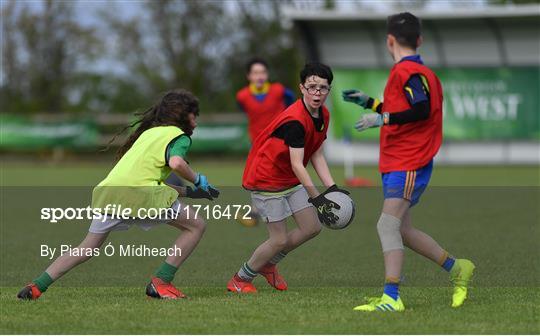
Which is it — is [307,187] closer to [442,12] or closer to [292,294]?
[292,294]

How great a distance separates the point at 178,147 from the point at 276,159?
764 millimetres

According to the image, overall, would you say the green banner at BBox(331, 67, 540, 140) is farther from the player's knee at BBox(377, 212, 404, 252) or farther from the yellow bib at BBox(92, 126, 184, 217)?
the player's knee at BBox(377, 212, 404, 252)

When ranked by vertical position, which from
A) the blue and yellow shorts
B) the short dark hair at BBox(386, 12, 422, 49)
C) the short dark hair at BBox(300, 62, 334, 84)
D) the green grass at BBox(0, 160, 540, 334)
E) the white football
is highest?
the short dark hair at BBox(386, 12, 422, 49)

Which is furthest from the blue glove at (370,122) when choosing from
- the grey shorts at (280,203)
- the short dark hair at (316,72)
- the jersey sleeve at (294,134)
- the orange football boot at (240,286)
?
the orange football boot at (240,286)

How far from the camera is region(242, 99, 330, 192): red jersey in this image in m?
7.84

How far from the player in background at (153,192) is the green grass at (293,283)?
217 millimetres

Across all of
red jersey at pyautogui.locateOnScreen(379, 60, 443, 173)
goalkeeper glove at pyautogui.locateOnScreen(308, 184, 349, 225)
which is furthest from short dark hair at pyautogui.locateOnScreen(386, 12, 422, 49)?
goalkeeper glove at pyautogui.locateOnScreen(308, 184, 349, 225)

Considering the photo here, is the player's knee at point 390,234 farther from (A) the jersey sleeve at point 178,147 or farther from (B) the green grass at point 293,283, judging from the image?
(A) the jersey sleeve at point 178,147

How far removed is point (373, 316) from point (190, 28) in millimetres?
42800

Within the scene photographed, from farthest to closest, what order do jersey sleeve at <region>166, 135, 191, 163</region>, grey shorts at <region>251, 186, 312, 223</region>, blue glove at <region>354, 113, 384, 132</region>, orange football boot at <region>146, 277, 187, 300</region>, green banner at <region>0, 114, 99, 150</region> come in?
1. green banner at <region>0, 114, 99, 150</region>
2. grey shorts at <region>251, 186, 312, 223</region>
3. orange football boot at <region>146, 277, 187, 300</region>
4. jersey sleeve at <region>166, 135, 191, 163</region>
5. blue glove at <region>354, 113, 384, 132</region>

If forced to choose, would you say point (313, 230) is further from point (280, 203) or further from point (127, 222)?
point (127, 222)

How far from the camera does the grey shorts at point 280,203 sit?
795 centimetres

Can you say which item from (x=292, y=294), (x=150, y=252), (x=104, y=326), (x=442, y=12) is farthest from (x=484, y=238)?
(x=442, y=12)

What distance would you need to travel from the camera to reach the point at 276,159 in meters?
7.89
